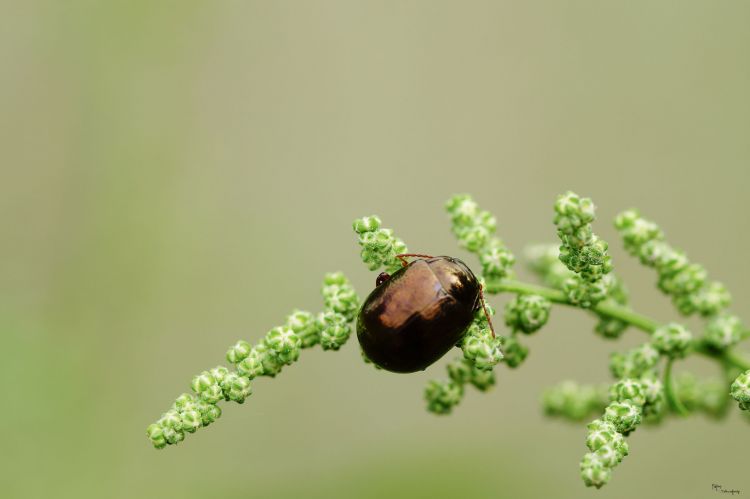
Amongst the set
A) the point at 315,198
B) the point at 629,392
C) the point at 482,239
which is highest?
the point at 315,198

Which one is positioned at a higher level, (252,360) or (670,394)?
(252,360)

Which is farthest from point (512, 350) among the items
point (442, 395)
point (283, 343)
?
point (283, 343)

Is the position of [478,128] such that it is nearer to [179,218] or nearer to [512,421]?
[512,421]

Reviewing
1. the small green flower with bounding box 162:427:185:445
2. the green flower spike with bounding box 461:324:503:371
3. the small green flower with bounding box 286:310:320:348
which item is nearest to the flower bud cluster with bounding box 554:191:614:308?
the green flower spike with bounding box 461:324:503:371

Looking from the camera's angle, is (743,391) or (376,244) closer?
(743,391)

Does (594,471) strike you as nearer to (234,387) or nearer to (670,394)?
(670,394)

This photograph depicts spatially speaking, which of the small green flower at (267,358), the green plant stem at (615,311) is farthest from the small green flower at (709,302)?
the small green flower at (267,358)
